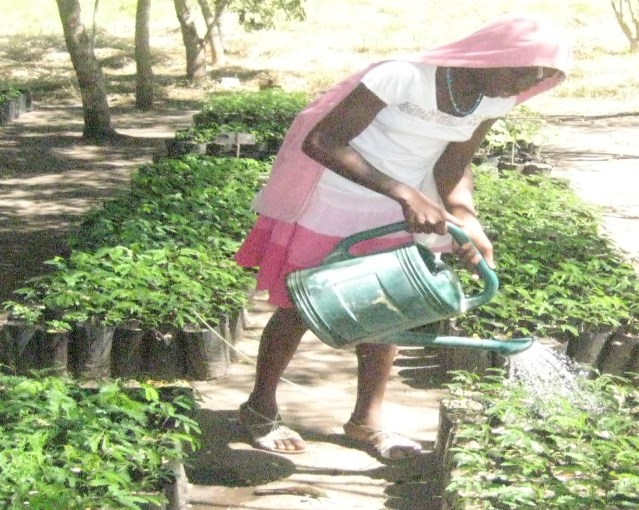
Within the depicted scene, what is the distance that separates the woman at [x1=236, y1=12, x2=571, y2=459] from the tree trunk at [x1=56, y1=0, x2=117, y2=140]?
24.5 feet

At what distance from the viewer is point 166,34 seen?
74.9 feet

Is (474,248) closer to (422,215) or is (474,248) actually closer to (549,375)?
(422,215)

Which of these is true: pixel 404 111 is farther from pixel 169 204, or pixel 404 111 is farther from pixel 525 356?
pixel 169 204

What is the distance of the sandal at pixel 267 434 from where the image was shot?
391cm

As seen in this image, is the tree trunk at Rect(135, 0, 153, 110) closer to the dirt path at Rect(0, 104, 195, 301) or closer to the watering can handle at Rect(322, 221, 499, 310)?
the dirt path at Rect(0, 104, 195, 301)

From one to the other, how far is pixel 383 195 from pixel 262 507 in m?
1.01

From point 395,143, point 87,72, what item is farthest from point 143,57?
point 395,143

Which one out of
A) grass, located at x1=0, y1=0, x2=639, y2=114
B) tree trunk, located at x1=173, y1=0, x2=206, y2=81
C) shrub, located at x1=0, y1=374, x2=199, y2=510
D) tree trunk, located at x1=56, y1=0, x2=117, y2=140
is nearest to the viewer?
shrub, located at x1=0, y1=374, x2=199, y2=510

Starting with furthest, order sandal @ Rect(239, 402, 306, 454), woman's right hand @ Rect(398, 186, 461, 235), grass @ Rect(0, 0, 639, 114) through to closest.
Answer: grass @ Rect(0, 0, 639, 114) < sandal @ Rect(239, 402, 306, 454) < woman's right hand @ Rect(398, 186, 461, 235)

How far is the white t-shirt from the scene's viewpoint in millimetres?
3346

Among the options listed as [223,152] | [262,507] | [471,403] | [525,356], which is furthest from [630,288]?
[223,152]

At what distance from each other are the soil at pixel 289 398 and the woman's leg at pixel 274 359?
0.38 feet

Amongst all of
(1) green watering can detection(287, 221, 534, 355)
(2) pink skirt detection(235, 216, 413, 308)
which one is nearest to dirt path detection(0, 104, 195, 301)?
(2) pink skirt detection(235, 216, 413, 308)

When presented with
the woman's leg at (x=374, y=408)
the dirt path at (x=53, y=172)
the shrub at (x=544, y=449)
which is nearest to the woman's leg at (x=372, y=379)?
the woman's leg at (x=374, y=408)
